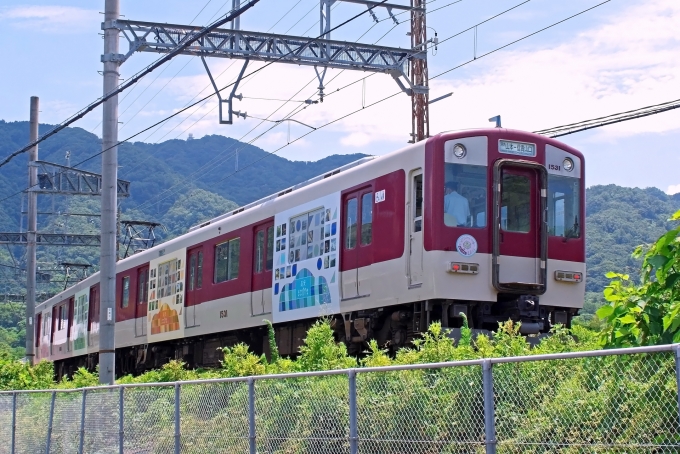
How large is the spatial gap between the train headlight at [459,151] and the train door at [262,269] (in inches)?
189

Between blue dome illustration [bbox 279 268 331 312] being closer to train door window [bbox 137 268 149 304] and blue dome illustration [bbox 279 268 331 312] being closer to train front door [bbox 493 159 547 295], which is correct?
train front door [bbox 493 159 547 295]

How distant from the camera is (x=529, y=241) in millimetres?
13875

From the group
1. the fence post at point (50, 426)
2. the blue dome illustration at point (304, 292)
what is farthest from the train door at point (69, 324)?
the fence post at point (50, 426)

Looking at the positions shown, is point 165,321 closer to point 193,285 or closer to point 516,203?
point 193,285

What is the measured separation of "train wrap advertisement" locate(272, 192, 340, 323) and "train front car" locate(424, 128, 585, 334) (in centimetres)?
208

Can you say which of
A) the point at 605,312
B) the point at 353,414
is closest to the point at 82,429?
the point at 353,414

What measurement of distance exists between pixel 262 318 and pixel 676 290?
1104 cm

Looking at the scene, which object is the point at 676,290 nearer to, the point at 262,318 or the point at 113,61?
the point at 262,318

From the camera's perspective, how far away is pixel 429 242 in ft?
42.7

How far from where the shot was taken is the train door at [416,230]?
13.2 meters

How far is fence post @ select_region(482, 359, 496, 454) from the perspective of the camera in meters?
→ 6.02

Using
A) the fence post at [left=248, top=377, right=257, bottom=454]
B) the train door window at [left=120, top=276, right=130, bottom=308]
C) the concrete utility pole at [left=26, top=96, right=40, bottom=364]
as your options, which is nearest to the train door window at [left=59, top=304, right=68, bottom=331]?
the concrete utility pole at [left=26, top=96, right=40, bottom=364]

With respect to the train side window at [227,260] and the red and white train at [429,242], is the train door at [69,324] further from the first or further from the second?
the red and white train at [429,242]

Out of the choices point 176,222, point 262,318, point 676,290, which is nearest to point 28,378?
point 262,318
